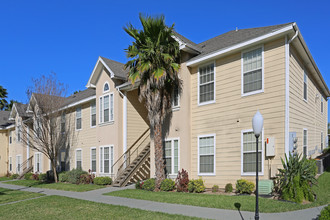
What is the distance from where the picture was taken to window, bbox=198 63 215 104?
14.3m

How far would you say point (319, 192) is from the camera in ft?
36.2

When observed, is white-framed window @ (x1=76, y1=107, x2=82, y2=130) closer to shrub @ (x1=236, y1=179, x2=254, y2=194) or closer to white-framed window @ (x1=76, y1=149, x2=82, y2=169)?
white-framed window @ (x1=76, y1=149, x2=82, y2=169)

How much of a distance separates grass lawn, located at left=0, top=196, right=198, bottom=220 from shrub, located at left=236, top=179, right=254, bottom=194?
387 centimetres

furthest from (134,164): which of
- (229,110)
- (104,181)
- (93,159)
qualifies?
(229,110)

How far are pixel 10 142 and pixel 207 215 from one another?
116 ft

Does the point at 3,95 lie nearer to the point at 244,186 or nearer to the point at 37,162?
the point at 37,162

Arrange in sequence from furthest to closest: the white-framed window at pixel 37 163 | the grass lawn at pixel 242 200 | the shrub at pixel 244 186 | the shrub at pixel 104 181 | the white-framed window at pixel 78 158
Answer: the white-framed window at pixel 37 163 < the white-framed window at pixel 78 158 < the shrub at pixel 104 181 < the shrub at pixel 244 186 < the grass lawn at pixel 242 200

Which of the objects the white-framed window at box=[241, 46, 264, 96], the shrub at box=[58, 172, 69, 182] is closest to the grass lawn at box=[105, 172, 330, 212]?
the white-framed window at box=[241, 46, 264, 96]

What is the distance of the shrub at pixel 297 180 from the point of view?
32.8 ft

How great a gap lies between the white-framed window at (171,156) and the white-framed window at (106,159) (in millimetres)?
5369

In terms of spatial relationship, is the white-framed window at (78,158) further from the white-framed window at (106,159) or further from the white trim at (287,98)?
the white trim at (287,98)

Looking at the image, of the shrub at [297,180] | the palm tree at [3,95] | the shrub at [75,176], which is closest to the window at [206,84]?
the shrub at [297,180]

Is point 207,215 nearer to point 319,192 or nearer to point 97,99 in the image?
point 319,192

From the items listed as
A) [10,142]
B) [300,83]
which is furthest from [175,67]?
[10,142]
